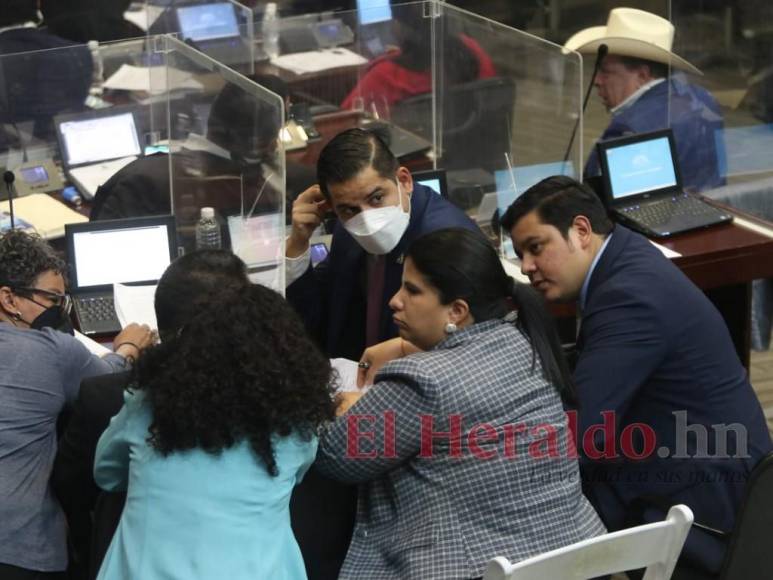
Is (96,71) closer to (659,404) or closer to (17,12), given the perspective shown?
(17,12)

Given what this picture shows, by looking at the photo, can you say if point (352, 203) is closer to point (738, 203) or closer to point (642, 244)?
point (642, 244)

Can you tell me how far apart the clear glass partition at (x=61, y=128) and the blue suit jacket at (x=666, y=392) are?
91.9 inches

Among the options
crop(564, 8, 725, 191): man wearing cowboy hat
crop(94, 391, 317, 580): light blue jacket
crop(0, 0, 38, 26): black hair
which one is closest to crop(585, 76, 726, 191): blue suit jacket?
crop(564, 8, 725, 191): man wearing cowboy hat

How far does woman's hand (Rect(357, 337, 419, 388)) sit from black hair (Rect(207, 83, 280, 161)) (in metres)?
0.77

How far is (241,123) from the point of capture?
3.70 meters

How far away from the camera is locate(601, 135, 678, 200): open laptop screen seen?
433 centimetres

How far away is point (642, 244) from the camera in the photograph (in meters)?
3.01

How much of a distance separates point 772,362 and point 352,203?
2410 millimetres

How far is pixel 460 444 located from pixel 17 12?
15.7 feet

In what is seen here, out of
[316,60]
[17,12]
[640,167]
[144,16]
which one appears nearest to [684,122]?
[640,167]

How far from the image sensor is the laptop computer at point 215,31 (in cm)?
561

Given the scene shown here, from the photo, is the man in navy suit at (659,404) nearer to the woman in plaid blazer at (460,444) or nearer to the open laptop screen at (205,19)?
the woman in plaid blazer at (460,444)

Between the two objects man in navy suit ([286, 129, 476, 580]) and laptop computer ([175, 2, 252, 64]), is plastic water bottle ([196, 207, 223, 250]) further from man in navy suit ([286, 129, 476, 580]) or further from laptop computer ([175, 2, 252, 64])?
laptop computer ([175, 2, 252, 64])

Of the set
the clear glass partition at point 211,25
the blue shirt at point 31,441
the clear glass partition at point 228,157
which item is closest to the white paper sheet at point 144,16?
the clear glass partition at point 211,25
